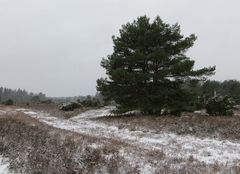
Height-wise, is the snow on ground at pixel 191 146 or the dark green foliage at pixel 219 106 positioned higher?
the dark green foliage at pixel 219 106

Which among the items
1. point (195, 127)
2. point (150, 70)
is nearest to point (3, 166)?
point (195, 127)

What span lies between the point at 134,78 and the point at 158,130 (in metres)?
6.29

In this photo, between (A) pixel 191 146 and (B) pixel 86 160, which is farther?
(A) pixel 191 146

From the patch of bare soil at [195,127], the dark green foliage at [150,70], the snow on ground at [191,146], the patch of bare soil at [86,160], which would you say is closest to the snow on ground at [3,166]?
the patch of bare soil at [86,160]

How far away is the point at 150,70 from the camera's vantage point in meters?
22.8

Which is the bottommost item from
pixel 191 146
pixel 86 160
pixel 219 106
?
pixel 191 146

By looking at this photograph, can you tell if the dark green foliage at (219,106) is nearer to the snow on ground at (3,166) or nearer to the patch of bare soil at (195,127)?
the patch of bare soil at (195,127)

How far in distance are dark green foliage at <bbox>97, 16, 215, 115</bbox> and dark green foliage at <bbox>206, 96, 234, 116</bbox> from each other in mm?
1534

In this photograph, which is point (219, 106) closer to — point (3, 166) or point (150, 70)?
point (150, 70)

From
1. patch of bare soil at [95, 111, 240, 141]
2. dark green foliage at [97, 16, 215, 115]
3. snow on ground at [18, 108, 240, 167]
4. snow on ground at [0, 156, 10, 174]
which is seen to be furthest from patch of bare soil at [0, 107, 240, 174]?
dark green foliage at [97, 16, 215, 115]

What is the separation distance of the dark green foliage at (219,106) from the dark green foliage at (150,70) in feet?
5.03

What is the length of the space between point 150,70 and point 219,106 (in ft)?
17.2

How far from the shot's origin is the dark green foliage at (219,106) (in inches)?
832

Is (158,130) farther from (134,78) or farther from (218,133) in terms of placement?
(134,78)
